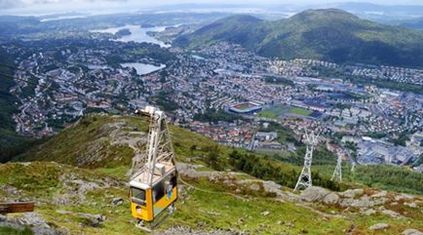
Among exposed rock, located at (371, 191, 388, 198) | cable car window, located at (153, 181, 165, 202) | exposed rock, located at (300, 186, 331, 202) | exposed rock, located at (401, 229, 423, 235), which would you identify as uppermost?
cable car window, located at (153, 181, 165, 202)

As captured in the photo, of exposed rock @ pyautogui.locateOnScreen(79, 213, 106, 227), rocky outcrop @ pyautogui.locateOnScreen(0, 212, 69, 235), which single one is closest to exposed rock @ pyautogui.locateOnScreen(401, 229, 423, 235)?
exposed rock @ pyautogui.locateOnScreen(79, 213, 106, 227)

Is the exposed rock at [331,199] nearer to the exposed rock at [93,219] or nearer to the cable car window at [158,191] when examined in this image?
the exposed rock at [93,219]

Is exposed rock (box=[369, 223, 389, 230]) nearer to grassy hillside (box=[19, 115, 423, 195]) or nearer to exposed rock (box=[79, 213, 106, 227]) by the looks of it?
exposed rock (box=[79, 213, 106, 227])

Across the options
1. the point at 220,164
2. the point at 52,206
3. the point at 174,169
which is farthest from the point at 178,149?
the point at 174,169

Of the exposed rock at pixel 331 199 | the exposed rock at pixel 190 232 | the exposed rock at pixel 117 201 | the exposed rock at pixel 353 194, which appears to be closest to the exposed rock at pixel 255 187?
the exposed rock at pixel 331 199

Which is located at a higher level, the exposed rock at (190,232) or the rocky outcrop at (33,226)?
the rocky outcrop at (33,226)

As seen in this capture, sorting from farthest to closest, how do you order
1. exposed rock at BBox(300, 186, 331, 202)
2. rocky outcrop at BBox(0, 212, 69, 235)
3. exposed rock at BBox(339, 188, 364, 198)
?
exposed rock at BBox(300, 186, 331, 202)
exposed rock at BBox(339, 188, 364, 198)
rocky outcrop at BBox(0, 212, 69, 235)

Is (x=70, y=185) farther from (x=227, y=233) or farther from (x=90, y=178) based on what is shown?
(x=227, y=233)
